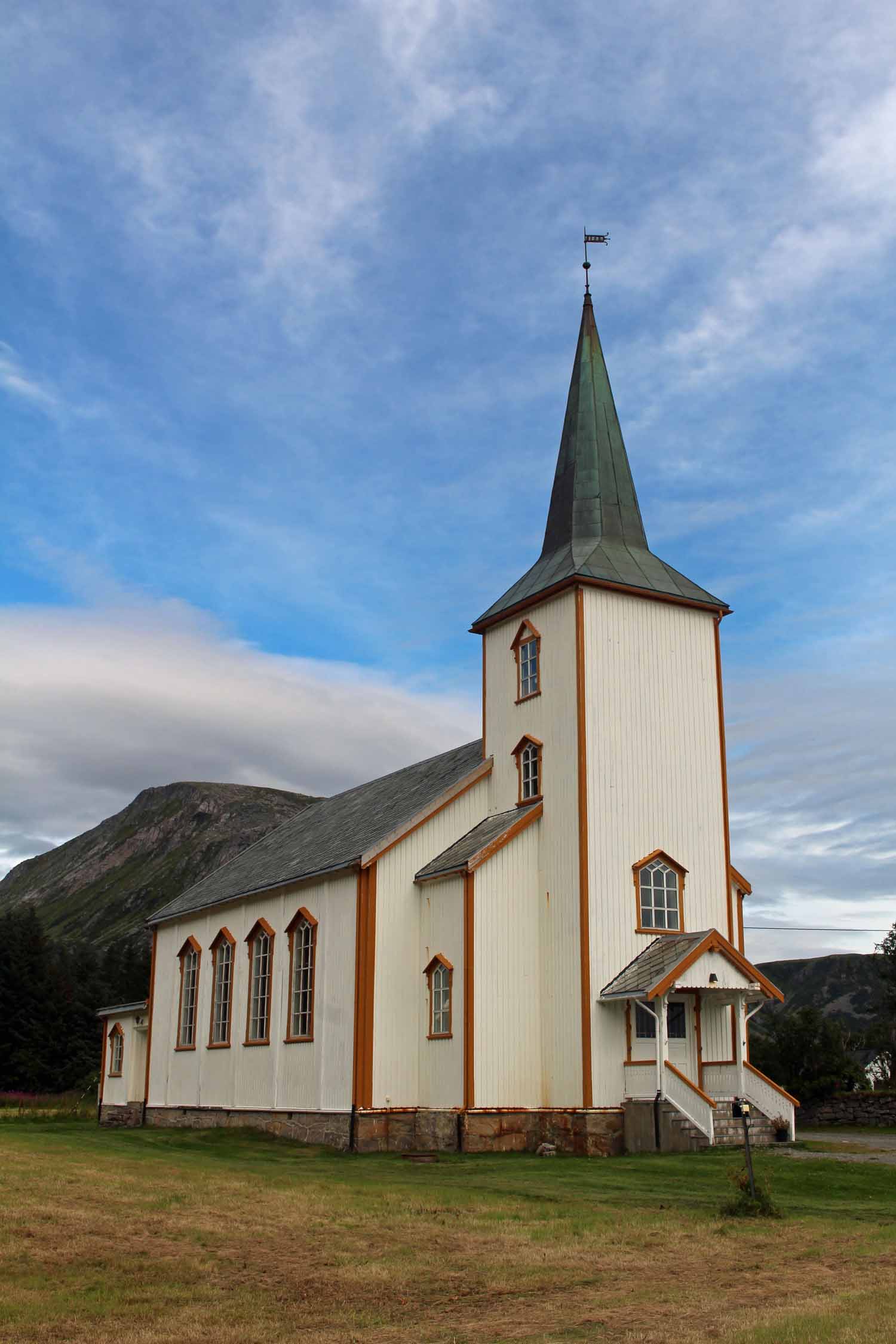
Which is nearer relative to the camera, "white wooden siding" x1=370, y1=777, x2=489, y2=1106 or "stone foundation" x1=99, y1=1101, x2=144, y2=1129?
"white wooden siding" x1=370, y1=777, x2=489, y2=1106

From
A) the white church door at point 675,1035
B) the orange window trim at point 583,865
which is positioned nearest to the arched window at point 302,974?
the orange window trim at point 583,865

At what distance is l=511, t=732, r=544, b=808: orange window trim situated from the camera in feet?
89.2

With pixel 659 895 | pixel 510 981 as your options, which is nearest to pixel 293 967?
pixel 510 981

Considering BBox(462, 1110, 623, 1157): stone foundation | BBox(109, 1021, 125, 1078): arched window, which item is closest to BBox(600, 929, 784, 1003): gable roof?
BBox(462, 1110, 623, 1157): stone foundation

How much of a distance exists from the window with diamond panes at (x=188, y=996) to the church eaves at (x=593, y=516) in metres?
13.9

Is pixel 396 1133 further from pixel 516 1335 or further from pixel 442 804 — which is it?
pixel 516 1335

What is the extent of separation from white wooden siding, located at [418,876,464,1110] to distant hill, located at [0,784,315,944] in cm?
13819

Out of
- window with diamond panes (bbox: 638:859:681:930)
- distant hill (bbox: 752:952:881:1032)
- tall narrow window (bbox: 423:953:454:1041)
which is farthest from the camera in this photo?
distant hill (bbox: 752:952:881:1032)

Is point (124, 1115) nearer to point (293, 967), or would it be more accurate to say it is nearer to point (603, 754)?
point (293, 967)

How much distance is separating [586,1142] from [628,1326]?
15.1 metres

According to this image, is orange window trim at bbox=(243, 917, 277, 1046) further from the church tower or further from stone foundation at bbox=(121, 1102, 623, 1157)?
the church tower

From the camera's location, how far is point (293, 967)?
29.2 m

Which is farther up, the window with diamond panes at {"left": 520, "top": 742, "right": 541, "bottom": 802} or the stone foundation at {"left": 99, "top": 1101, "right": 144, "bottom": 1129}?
the window with diamond panes at {"left": 520, "top": 742, "right": 541, "bottom": 802}

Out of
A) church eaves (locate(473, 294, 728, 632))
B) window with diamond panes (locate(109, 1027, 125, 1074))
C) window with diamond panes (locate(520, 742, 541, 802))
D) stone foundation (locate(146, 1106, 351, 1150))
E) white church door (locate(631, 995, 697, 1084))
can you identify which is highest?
church eaves (locate(473, 294, 728, 632))
